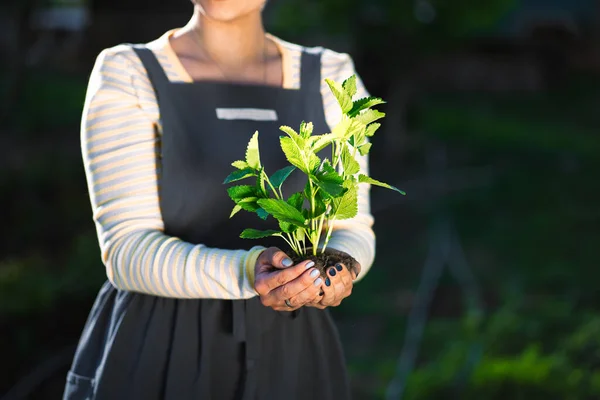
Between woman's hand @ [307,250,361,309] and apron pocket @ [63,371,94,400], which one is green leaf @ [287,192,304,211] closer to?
woman's hand @ [307,250,361,309]

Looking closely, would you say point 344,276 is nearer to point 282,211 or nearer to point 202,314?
point 282,211

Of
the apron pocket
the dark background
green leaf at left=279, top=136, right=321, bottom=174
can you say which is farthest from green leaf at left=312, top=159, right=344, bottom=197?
the dark background

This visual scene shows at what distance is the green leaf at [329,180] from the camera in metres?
1.04

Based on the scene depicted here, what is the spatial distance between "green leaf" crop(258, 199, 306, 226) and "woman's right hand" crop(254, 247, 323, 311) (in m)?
0.05

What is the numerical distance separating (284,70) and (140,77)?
0.81 feet

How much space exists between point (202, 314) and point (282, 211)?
292 millimetres

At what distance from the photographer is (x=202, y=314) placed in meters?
1.27

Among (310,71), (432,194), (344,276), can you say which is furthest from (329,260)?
(432,194)

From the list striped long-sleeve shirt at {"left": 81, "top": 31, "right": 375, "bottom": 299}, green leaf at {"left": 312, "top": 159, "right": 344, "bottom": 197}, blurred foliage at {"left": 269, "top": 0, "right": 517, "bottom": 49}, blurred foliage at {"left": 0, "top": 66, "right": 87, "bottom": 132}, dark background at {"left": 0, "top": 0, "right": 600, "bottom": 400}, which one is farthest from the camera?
blurred foliage at {"left": 0, "top": 66, "right": 87, "bottom": 132}

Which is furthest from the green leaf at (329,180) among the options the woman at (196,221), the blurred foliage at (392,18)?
the blurred foliage at (392,18)

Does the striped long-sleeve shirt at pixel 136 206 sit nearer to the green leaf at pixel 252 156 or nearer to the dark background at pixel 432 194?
the green leaf at pixel 252 156

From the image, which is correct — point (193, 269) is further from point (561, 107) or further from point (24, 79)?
point (561, 107)

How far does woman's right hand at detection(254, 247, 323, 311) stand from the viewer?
1.04 meters

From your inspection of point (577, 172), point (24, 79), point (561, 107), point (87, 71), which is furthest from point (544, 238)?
point (87, 71)
